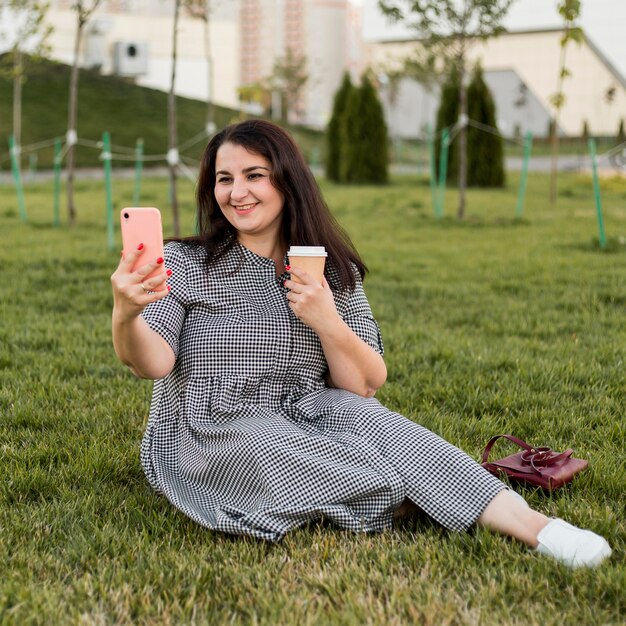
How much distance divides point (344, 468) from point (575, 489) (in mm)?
866

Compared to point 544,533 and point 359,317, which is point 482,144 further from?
point 544,533

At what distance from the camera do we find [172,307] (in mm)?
2670

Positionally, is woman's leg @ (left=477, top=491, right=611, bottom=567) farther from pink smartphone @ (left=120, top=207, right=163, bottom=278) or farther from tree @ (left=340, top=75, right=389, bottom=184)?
tree @ (left=340, top=75, right=389, bottom=184)

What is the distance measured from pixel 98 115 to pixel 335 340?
28219 mm

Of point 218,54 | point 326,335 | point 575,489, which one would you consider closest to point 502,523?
point 575,489

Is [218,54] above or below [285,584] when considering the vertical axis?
above

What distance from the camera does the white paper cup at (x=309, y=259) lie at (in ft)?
7.91

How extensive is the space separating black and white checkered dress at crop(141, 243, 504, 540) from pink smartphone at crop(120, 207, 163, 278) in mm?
436

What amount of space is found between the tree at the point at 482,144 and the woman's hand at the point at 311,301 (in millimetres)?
15566

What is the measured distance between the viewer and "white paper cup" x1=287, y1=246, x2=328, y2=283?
2.41 m

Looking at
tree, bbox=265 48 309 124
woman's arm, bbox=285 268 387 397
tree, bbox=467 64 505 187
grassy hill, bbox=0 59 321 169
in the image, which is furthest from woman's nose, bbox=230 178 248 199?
tree, bbox=265 48 309 124

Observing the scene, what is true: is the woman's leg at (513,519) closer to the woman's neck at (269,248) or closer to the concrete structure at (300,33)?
the woman's neck at (269,248)

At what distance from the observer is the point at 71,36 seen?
169 ft

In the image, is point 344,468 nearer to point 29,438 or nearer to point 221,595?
point 221,595
